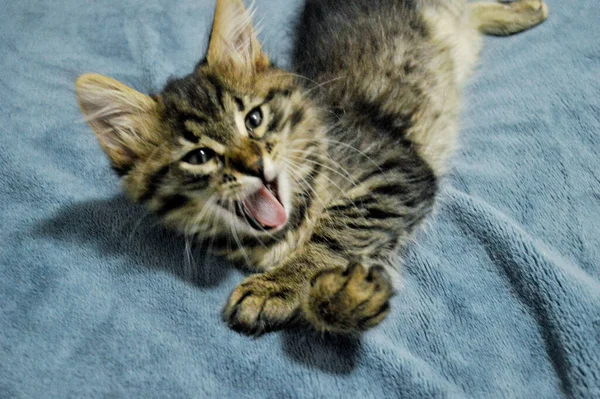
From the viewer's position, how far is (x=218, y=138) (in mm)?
937

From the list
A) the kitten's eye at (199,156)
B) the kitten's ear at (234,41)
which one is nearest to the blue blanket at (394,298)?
the kitten's eye at (199,156)

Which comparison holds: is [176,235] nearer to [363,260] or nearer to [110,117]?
[110,117]

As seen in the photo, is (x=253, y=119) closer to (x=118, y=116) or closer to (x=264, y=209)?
(x=264, y=209)

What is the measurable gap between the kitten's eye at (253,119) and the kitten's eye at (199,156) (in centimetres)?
10

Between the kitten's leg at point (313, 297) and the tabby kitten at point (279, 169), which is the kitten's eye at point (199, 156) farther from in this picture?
the kitten's leg at point (313, 297)

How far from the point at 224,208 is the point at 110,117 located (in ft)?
1.10

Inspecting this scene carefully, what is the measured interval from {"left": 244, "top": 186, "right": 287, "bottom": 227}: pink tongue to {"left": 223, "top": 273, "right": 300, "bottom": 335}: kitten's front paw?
0.13 metres

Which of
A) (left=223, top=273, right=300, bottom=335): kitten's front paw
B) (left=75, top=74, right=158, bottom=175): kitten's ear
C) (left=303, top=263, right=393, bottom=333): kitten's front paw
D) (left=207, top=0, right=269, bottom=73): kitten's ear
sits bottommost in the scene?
(left=223, top=273, right=300, bottom=335): kitten's front paw

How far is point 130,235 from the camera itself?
3.73 ft

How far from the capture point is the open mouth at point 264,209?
97cm

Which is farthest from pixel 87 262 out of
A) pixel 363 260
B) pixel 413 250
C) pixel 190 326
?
pixel 413 250

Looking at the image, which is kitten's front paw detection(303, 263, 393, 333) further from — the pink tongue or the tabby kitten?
the pink tongue

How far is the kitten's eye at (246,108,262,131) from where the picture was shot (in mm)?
997

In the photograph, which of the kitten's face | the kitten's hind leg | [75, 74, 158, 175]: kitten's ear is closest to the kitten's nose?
the kitten's face
